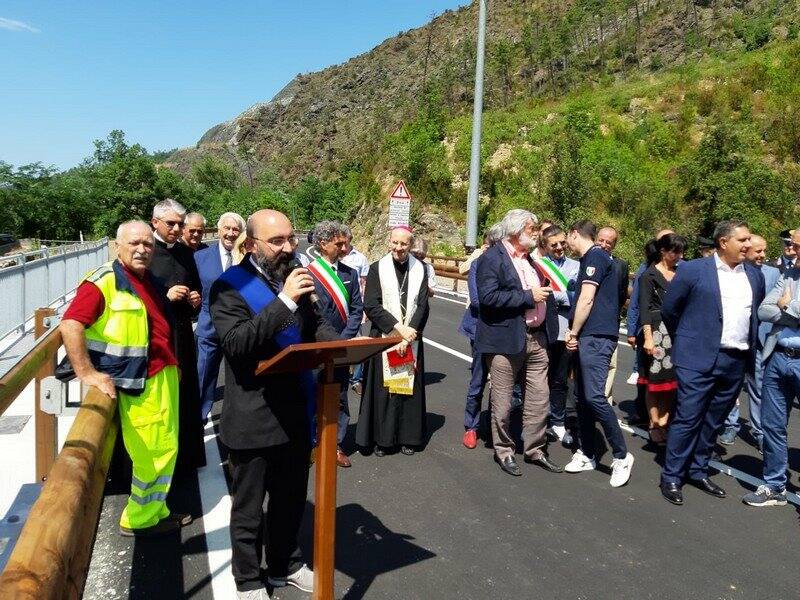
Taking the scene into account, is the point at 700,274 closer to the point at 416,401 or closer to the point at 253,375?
the point at 416,401

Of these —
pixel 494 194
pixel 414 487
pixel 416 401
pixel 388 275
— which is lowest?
pixel 414 487

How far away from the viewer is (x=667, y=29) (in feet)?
193

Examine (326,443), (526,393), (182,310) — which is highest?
(182,310)

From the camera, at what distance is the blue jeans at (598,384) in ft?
15.9

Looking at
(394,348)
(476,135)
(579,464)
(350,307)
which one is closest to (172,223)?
(350,307)

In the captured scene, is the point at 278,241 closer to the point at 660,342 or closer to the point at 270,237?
the point at 270,237

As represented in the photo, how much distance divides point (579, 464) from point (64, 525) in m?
4.24

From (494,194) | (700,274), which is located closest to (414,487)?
(700,274)

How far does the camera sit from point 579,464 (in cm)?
516

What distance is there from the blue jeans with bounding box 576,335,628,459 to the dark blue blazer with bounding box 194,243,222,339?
317 centimetres

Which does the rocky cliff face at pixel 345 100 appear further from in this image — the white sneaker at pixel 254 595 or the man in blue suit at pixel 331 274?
the white sneaker at pixel 254 595

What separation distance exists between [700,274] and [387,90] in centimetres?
10989

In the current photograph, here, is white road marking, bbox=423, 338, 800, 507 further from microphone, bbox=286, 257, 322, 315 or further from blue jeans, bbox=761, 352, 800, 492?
microphone, bbox=286, 257, 322, 315

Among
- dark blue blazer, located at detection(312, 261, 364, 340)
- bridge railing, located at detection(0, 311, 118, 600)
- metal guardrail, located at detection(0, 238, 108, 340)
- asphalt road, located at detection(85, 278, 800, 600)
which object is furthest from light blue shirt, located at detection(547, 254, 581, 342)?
metal guardrail, located at detection(0, 238, 108, 340)
